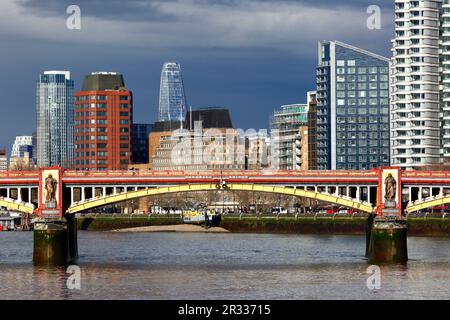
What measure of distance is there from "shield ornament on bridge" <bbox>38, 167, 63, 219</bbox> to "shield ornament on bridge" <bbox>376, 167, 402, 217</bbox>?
2497cm

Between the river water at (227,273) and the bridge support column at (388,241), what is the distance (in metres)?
1.14

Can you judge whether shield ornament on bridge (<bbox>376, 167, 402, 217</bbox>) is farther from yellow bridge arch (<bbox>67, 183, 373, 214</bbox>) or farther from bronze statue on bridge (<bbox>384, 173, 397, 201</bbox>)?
yellow bridge arch (<bbox>67, 183, 373, 214</bbox>)

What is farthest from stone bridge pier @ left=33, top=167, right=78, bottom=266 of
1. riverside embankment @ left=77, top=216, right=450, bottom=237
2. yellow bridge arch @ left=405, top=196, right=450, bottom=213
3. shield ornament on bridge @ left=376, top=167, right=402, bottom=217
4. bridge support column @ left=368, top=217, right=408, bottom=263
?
riverside embankment @ left=77, top=216, right=450, bottom=237

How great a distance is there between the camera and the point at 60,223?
114 metres

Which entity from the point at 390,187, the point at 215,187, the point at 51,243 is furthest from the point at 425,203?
the point at 51,243

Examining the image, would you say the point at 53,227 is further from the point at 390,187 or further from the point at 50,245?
the point at 390,187

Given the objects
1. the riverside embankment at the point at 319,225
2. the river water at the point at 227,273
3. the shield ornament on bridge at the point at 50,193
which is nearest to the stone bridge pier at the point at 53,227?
the shield ornament on bridge at the point at 50,193

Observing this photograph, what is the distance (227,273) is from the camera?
104m

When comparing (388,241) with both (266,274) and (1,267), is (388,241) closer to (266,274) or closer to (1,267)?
(266,274)

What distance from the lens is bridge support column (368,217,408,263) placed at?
113m

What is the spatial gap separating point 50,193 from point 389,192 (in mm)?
26505

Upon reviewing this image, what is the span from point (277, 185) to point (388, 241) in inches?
417

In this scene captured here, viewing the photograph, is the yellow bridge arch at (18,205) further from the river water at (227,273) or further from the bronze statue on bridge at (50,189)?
the river water at (227,273)
